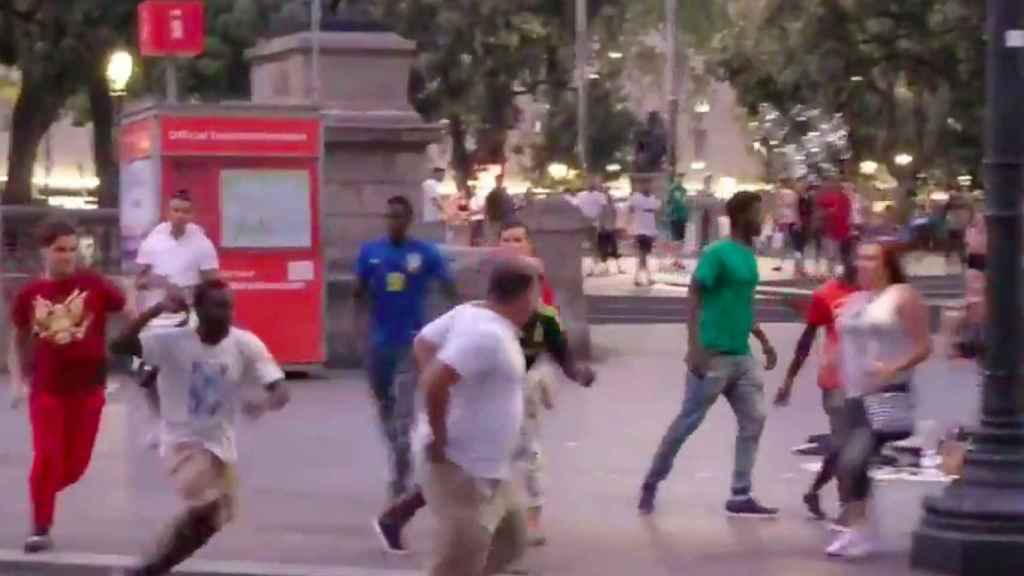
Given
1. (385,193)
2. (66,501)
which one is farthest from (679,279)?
(66,501)

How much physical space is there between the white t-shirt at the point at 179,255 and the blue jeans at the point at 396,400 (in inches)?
176

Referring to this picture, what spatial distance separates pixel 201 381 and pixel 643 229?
89.2 feet

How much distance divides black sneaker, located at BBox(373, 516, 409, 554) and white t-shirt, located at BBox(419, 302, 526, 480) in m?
2.84

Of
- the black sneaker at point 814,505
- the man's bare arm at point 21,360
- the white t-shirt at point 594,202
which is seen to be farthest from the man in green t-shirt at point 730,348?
the white t-shirt at point 594,202

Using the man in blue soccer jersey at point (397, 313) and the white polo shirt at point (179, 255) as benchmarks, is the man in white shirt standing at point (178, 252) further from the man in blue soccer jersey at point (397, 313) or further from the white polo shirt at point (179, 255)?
the man in blue soccer jersey at point (397, 313)

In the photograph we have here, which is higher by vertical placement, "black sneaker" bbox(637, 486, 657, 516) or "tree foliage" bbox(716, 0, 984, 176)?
"tree foliage" bbox(716, 0, 984, 176)

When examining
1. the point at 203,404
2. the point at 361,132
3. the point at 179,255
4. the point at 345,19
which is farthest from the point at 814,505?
the point at 345,19

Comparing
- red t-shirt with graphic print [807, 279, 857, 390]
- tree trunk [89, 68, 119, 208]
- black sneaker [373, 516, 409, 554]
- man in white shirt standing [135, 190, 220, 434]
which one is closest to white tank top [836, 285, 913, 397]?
red t-shirt with graphic print [807, 279, 857, 390]

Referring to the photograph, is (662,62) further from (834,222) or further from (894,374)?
(894,374)

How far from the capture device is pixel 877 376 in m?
10.6

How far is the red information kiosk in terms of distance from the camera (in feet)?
60.2

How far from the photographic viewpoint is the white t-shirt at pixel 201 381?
9.38 m

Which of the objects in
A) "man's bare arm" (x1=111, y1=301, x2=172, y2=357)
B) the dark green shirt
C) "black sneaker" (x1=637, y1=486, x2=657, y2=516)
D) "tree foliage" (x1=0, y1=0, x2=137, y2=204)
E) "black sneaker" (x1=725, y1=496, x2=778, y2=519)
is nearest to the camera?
"man's bare arm" (x1=111, y1=301, x2=172, y2=357)

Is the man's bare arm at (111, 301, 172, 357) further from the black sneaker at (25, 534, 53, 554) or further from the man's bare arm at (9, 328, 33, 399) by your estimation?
the black sneaker at (25, 534, 53, 554)
